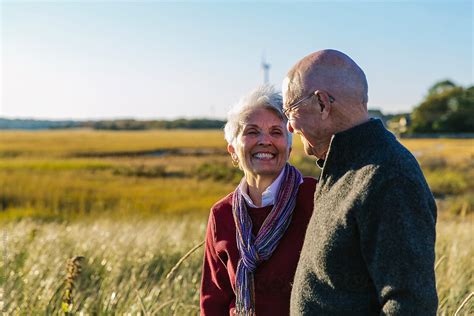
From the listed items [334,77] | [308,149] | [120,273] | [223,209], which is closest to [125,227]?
[120,273]

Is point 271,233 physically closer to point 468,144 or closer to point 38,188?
point 38,188

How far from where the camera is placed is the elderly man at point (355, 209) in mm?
1781

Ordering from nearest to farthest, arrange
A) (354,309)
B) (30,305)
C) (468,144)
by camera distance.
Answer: (354,309), (30,305), (468,144)

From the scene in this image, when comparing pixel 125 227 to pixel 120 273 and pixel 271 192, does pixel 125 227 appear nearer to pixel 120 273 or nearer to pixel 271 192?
pixel 120 273

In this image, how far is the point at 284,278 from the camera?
266 centimetres

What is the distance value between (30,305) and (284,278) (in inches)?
73.1

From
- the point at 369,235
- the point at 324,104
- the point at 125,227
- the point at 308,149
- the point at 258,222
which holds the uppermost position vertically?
the point at 324,104

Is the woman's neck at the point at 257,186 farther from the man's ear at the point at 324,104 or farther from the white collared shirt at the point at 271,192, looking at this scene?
Answer: the man's ear at the point at 324,104

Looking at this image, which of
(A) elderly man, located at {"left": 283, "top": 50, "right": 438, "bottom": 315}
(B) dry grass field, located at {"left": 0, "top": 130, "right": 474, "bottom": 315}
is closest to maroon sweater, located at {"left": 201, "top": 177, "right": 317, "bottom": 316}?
(B) dry grass field, located at {"left": 0, "top": 130, "right": 474, "bottom": 315}

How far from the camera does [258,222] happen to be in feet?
9.11

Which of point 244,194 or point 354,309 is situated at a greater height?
point 244,194

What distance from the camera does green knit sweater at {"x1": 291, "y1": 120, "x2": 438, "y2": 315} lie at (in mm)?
1776

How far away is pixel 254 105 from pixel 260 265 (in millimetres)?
633

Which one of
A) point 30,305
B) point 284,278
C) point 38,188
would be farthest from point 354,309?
point 38,188
